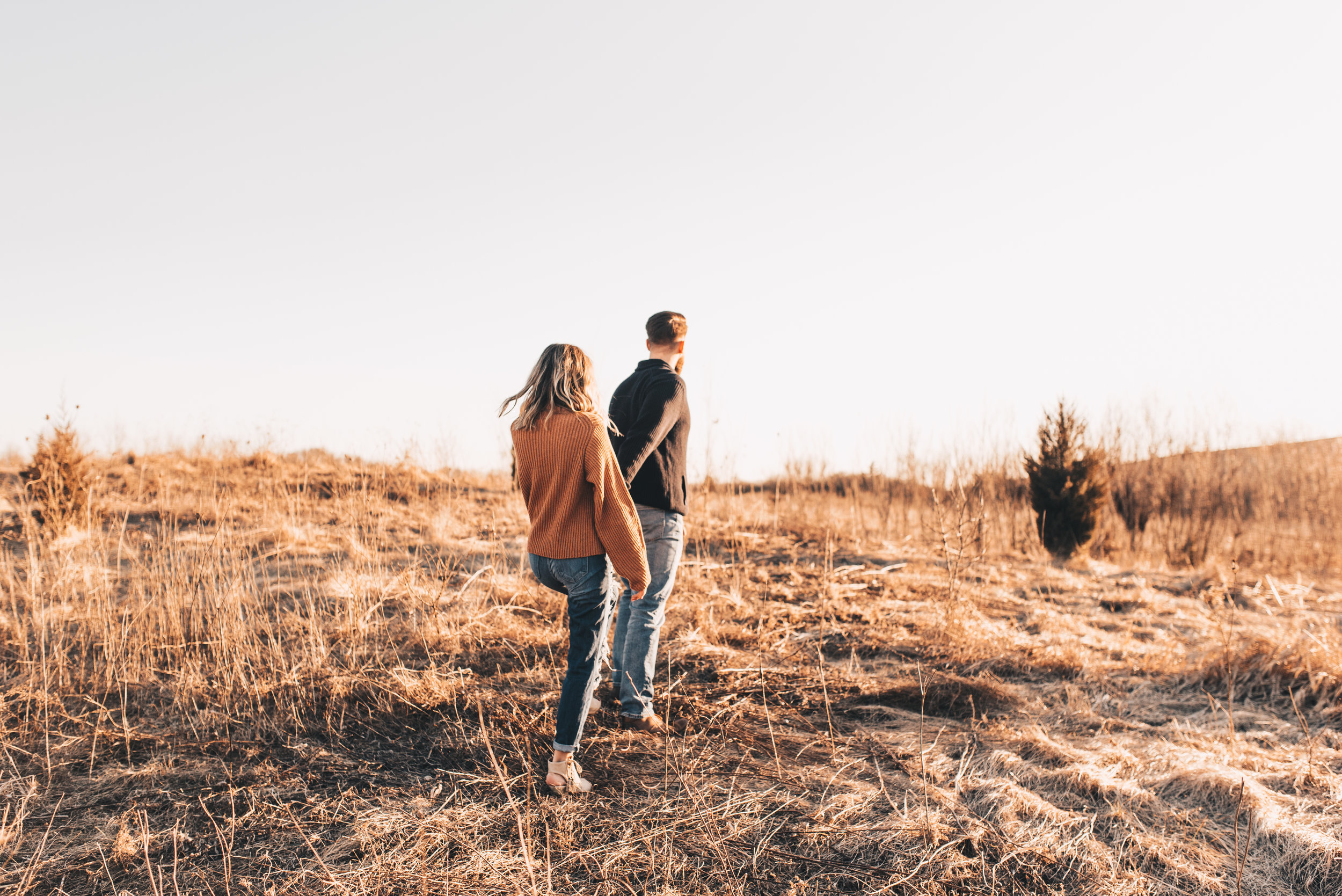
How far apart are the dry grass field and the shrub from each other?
2.41 feet

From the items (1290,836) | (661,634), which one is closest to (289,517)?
(661,634)

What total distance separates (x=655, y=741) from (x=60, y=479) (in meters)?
7.70

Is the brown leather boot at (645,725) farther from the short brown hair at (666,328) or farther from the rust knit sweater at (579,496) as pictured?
the short brown hair at (666,328)

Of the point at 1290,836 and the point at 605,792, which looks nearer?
the point at 1290,836

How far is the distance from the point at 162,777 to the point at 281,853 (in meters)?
0.94

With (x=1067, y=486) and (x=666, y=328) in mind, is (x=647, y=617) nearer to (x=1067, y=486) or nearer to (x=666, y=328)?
(x=666, y=328)

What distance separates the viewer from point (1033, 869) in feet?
7.73

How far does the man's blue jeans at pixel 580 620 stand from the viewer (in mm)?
2504

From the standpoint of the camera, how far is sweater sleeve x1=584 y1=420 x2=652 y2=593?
245 cm

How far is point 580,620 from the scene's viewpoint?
2.53m

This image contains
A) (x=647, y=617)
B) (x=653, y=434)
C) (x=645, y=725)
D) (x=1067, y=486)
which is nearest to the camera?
(x=653, y=434)

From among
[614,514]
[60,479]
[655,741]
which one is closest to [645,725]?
[655,741]

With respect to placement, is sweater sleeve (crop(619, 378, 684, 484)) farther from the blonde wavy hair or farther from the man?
the blonde wavy hair

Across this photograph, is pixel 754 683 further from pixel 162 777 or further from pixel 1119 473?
pixel 1119 473
